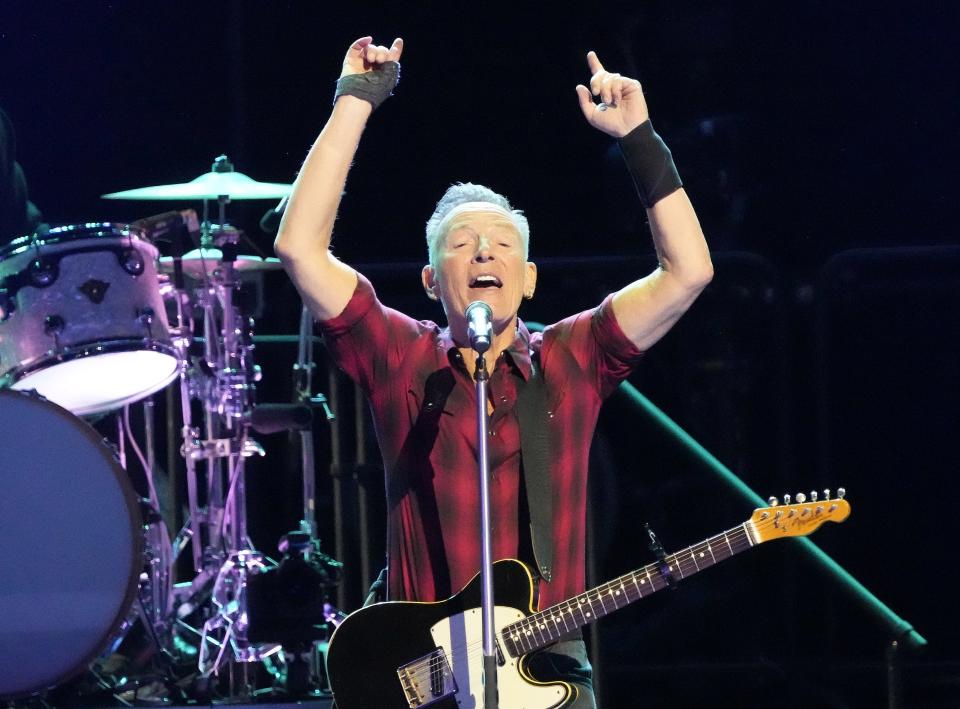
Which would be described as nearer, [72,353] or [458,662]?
[458,662]

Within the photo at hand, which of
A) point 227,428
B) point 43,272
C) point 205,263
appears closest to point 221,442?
point 227,428

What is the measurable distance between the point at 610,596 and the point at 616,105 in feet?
3.87

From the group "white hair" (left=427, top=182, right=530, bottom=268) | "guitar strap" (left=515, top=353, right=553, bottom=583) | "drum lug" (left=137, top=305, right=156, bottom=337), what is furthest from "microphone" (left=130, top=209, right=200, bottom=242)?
"guitar strap" (left=515, top=353, right=553, bottom=583)

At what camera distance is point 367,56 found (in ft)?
9.87

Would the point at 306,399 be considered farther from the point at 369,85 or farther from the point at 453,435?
the point at 369,85

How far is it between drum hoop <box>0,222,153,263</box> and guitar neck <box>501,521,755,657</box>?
2687 millimetres

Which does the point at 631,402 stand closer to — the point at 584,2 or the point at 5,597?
the point at 584,2

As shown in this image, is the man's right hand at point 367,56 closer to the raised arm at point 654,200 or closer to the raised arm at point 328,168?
the raised arm at point 328,168

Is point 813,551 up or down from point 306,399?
down

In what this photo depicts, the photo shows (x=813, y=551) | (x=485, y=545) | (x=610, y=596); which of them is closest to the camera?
(x=485, y=545)

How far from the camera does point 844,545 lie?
5.54 meters

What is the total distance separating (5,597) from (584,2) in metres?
3.77

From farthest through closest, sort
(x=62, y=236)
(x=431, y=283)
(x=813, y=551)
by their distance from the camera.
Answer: (x=62, y=236), (x=813, y=551), (x=431, y=283)

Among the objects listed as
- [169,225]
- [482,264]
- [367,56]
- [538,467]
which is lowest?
[538,467]
